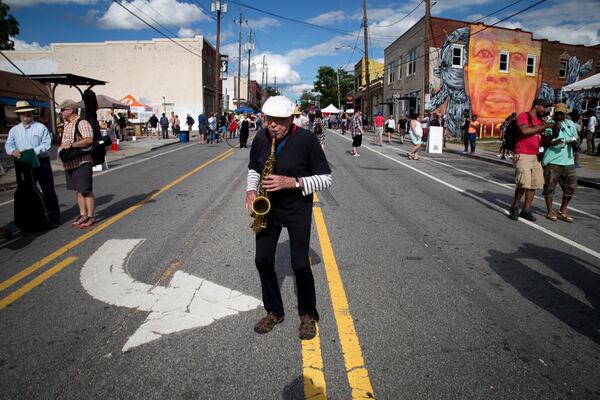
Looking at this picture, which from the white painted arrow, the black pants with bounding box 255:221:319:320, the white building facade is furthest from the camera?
the white building facade

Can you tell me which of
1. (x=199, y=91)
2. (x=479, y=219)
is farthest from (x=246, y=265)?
(x=199, y=91)

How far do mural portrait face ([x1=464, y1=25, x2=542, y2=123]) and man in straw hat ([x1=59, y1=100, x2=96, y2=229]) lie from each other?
105 ft

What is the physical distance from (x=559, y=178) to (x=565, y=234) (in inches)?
51.5

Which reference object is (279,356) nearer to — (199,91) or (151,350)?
(151,350)

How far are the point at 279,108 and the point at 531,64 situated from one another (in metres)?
38.7

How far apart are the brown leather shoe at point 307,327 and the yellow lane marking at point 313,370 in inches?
1.5

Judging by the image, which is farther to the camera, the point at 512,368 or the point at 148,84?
the point at 148,84

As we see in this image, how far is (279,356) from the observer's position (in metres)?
3.05

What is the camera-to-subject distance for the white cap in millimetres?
3072

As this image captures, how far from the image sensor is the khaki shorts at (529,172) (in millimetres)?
7008

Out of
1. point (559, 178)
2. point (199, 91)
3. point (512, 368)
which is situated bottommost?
point (512, 368)

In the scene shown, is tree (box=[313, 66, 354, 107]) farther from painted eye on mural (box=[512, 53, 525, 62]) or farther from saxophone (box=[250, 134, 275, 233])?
saxophone (box=[250, 134, 275, 233])

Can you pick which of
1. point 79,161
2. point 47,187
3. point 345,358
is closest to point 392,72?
point 79,161

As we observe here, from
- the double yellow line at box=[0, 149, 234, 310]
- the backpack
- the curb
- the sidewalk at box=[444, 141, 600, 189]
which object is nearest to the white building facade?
the curb
